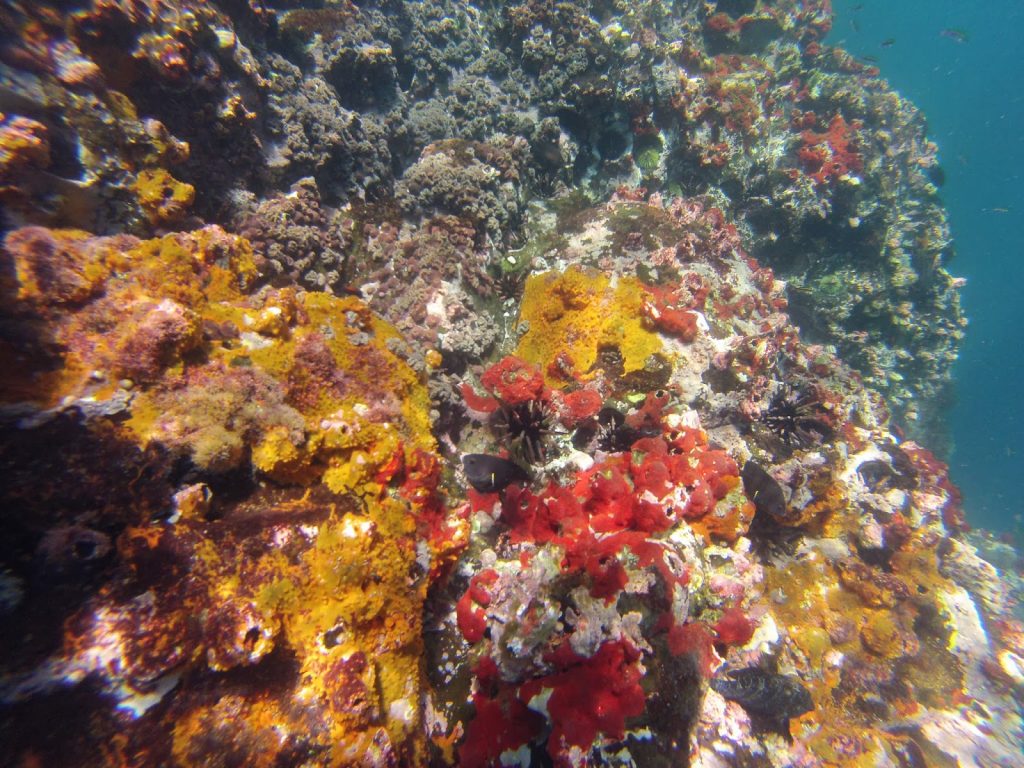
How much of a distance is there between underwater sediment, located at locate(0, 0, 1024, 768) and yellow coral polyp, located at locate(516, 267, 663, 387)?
0.19 ft

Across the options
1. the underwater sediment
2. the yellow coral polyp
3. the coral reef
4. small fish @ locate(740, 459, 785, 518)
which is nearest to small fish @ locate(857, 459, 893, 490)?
the underwater sediment

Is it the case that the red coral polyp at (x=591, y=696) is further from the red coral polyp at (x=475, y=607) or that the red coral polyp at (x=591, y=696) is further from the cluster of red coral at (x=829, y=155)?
the cluster of red coral at (x=829, y=155)

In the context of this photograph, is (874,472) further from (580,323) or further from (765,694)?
(580,323)

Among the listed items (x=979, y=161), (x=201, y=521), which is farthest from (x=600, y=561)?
(x=979, y=161)

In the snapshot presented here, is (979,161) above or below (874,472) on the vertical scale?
above

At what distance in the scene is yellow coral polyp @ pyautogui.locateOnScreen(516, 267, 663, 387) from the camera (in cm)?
659

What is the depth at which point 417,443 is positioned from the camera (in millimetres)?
4895

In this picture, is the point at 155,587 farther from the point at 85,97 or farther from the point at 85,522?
the point at 85,97

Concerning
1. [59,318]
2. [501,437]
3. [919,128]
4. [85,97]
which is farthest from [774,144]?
[59,318]

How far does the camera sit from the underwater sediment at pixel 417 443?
303 cm

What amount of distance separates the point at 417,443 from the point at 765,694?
4878 millimetres

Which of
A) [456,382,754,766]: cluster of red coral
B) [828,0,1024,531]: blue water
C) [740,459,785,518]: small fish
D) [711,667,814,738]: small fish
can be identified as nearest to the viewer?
[456,382,754,766]: cluster of red coral

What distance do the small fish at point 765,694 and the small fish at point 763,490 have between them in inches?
82.0

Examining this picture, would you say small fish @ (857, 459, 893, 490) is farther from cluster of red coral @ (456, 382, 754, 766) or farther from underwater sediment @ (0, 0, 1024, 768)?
cluster of red coral @ (456, 382, 754, 766)
